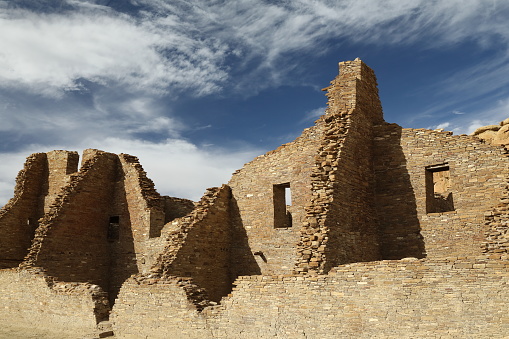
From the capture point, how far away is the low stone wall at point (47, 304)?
16.2m

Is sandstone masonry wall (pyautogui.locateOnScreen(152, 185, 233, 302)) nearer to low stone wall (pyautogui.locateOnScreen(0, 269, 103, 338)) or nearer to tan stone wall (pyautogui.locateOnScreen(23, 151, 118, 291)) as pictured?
low stone wall (pyautogui.locateOnScreen(0, 269, 103, 338))

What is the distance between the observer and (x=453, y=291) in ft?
33.3

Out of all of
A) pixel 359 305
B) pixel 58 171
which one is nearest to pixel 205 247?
pixel 359 305

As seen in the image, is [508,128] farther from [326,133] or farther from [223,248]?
[223,248]

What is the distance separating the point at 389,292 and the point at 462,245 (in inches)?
171

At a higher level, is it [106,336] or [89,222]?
[89,222]

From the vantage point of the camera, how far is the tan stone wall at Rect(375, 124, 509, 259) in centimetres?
1405

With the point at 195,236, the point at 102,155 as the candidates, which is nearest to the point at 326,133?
the point at 195,236

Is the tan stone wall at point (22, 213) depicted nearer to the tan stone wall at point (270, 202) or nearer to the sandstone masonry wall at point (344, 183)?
the tan stone wall at point (270, 202)

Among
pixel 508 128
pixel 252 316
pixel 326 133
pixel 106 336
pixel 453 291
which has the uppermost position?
pixel 508 128

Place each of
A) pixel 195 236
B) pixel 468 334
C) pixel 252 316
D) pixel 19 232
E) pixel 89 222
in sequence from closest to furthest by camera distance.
A: pixel 468 334 < pixel 252 316 < pixel 195 236 < pixel 89 222 < pixel 19 232

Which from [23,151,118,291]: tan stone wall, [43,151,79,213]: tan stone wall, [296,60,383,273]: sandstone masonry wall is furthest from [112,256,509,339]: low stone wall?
[43,151,79,213]: tan stone wall

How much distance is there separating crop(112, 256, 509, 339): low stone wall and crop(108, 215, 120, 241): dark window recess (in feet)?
27.3

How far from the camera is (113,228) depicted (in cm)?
2258
